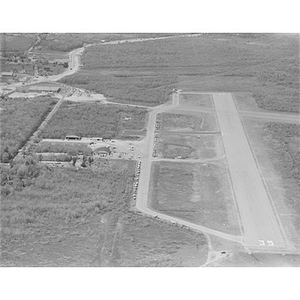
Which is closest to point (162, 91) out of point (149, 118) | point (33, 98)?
point (149, 118)

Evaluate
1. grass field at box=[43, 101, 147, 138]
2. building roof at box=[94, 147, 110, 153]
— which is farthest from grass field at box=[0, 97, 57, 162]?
building roof at box=[94, 147, 110, 153]

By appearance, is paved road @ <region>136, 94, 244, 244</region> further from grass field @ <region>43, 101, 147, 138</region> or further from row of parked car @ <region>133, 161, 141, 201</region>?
grass field @ <region>43, 101, 147, 138</region>

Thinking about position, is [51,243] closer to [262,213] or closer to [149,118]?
[262,213]

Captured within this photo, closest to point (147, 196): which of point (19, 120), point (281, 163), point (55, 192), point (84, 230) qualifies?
point (84, 230)

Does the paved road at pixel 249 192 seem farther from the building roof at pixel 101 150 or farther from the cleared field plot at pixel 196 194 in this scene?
the building roof at pixel 101 150

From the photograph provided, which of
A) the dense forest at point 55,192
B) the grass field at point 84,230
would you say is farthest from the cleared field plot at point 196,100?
the grass field at point 84,230
